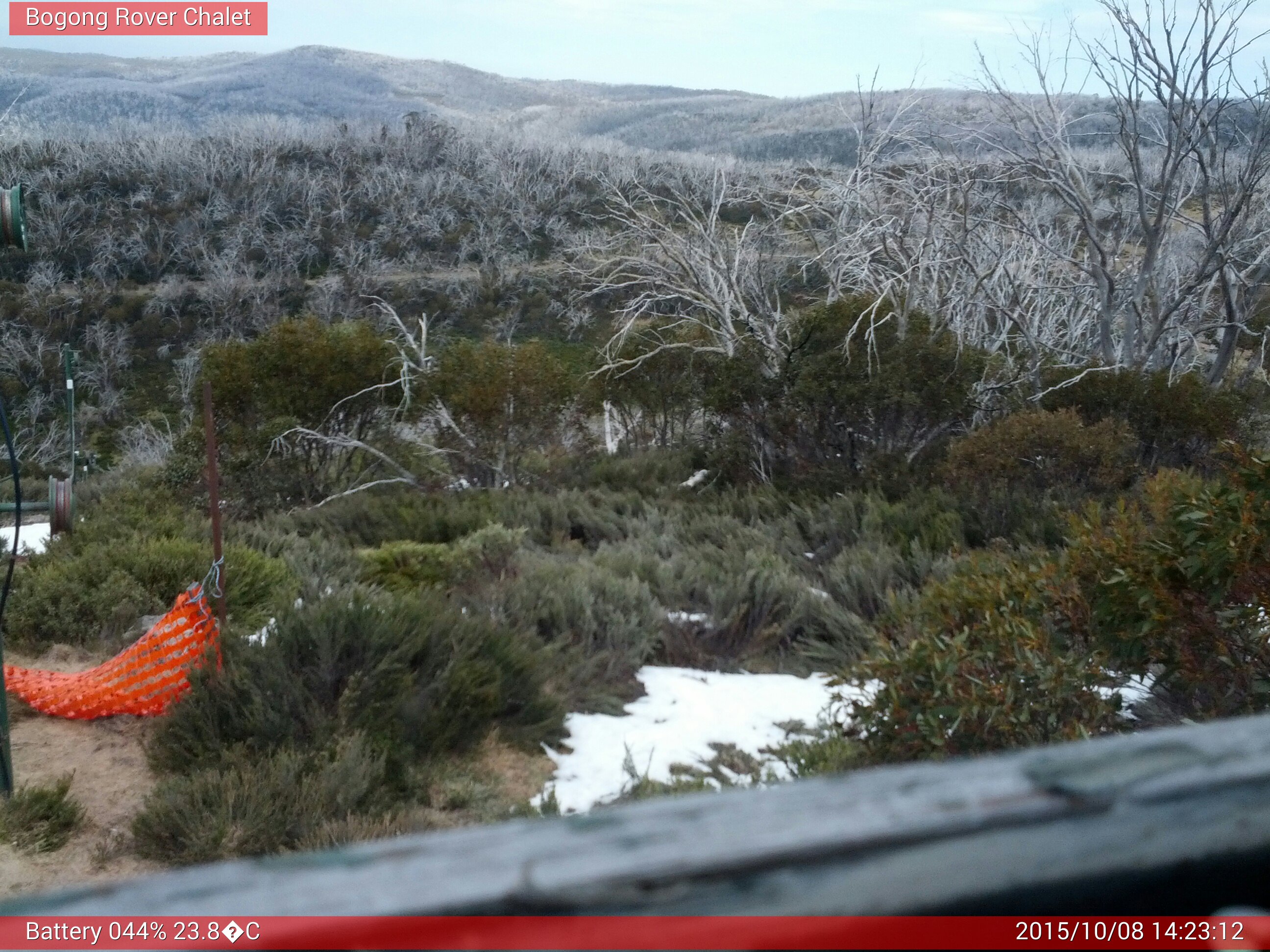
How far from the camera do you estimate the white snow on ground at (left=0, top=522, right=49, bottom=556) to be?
25.8ft

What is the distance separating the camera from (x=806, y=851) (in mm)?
545

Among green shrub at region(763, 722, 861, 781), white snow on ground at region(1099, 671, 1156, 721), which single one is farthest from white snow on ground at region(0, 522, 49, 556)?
white snow on ground at region(1099, 671, 1156, 721)

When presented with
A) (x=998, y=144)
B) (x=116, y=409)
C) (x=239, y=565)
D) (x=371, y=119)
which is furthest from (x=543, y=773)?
(x=371, y=119)

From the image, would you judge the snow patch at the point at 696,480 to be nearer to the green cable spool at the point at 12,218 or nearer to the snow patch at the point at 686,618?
the snow patch at the point at 686,618

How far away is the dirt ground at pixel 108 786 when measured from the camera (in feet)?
11.3

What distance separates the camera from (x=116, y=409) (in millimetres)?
24781

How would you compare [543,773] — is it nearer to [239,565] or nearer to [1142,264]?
[239,565]

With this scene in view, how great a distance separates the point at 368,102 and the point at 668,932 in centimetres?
5694

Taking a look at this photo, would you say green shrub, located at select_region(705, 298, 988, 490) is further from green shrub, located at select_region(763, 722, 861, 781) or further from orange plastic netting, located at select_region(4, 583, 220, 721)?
orange plastic netting, located at select_region(4, 583, 220, 721)

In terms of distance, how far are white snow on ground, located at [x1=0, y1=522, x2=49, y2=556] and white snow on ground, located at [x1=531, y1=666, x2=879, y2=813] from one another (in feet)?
15.5

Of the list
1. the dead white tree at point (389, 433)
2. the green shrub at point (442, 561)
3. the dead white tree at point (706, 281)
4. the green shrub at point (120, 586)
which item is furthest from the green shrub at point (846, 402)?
the green shrub at point (120, 586)

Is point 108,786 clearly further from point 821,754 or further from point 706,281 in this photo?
point 706,281

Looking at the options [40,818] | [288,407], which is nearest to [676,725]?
[40,818]

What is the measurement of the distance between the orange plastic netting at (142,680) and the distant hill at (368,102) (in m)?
30.1
